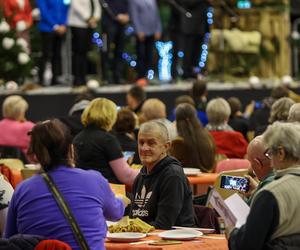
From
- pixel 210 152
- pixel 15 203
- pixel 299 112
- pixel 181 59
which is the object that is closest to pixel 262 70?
pixel 181 59

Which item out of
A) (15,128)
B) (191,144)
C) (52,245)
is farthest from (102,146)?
(52,245)

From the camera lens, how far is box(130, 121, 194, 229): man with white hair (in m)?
8.37

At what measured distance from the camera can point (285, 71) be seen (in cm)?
2352

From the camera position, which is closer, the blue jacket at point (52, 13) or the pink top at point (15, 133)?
the pink top at point (15, 133)

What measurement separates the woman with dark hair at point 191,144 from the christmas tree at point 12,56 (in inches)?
Answer: 264

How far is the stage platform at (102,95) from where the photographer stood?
1806cm

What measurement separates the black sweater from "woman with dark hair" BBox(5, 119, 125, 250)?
4.22 feet

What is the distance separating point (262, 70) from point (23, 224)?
16580 millimetres

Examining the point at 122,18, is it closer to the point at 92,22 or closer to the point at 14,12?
the point at 92,22

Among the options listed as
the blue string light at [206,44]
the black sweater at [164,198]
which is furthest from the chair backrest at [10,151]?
the blue string light at [206,44]

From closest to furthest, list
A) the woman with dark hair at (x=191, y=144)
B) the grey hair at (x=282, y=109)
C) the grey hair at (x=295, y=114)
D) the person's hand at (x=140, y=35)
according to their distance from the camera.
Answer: the grey hair at (x=295, y=114), the woman with dark hair at (x=191, y=144), the grey hair at (x=282, y=109), the person's hand at (x=140, y=35)

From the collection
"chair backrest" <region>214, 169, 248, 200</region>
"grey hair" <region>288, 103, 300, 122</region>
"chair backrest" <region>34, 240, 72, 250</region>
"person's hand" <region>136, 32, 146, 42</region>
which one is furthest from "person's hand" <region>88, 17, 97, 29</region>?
"chair backrest" <region>34, 240, 72, 250</region>

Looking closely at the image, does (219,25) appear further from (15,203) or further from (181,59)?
(15,203)

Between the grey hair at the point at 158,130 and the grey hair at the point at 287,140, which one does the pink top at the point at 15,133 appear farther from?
the grey hair at the point at 287,140
